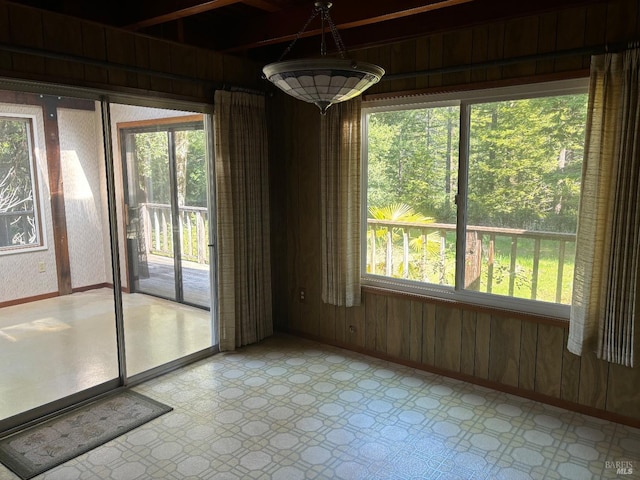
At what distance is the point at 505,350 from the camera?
341 cm

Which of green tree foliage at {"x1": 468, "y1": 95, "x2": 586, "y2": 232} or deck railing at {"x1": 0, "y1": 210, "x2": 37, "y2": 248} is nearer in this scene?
deck railing at {"x1": 0, "y1": 210, "x2": 37, "y2": 248}

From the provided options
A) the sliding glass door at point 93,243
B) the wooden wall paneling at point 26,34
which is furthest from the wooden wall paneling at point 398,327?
the wooden wall paneling at point 26,34

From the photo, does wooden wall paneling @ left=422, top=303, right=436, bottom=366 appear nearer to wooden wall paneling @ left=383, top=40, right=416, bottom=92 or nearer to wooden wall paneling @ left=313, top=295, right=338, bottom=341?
wooden wall paneling @ left=313, top=295, right=338, bottom=341

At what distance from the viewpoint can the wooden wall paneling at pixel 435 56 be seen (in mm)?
3455

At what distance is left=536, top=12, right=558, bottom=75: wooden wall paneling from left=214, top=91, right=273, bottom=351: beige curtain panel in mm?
2258

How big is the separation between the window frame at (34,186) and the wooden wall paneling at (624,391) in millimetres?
3815

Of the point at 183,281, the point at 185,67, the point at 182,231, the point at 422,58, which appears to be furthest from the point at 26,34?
the point at 422,58

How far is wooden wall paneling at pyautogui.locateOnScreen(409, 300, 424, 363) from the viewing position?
3807 millimetres

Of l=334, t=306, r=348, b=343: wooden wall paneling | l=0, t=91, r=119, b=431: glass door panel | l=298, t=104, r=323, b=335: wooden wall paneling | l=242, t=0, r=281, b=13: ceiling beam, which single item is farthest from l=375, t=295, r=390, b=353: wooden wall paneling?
l=242, t=0, r=281, b=13: ceiling beam

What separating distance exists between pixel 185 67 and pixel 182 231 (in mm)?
1384

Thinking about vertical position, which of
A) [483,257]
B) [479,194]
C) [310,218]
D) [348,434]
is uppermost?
[479,194]

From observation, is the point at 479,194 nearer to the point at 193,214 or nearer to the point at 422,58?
the point at 422,58

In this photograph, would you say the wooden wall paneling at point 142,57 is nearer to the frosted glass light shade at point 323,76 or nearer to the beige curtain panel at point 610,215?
the frosted glass light shade at point 323,76

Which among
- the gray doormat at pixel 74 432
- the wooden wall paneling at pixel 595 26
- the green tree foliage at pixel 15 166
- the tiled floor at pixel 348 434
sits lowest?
the tiled floor at pixel 348 434
